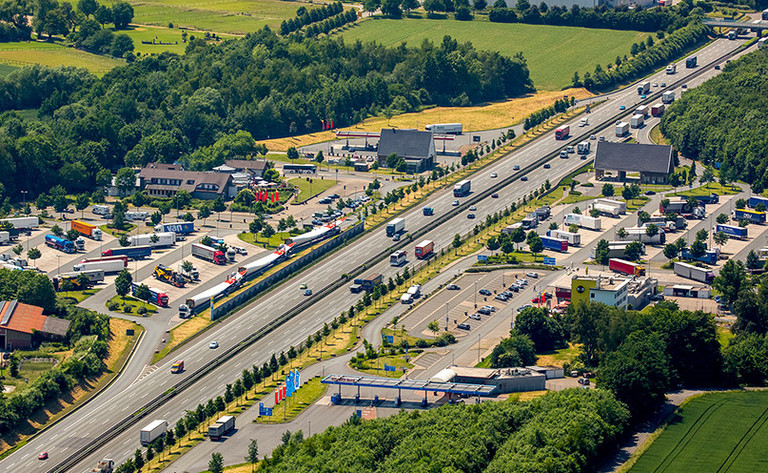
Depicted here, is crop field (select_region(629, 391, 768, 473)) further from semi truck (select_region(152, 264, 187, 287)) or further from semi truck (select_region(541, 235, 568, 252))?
semi truck (select_region(152, 264, 187, 287))

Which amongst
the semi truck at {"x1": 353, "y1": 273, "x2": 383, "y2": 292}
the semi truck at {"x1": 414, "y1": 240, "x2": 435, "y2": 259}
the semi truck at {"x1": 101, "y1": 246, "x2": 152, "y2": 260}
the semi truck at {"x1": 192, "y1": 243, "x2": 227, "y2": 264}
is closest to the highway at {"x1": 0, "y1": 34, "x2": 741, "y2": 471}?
the semi truck at {"x1": 353, "y1": 273, "x2": 383, "y2": 292}

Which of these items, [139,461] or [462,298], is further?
[462,298]

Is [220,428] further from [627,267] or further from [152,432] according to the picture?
[627,267]

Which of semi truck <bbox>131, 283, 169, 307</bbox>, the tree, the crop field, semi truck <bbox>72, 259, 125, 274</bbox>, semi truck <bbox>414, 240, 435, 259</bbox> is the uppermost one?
semi truck <bbox>414, 240, 435, 259</bbox>

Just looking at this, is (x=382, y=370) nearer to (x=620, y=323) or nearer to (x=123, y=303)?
(x=620, y=323)

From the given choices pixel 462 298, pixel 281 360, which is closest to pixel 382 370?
pixel 281 360

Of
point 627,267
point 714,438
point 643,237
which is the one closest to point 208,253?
point 627,267
